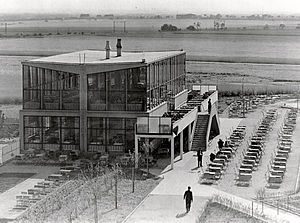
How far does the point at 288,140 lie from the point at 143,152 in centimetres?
822

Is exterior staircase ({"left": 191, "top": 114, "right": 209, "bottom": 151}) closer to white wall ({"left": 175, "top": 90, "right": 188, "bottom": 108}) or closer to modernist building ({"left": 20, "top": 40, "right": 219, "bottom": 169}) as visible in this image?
modernist building ({"left": 20, "top": 40, "right": 219, "bottom": 169})

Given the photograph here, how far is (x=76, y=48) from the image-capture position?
91750 millimetres

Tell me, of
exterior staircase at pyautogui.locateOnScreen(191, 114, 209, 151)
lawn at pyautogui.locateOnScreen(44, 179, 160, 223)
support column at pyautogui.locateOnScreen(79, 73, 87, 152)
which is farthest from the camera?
exterior staircase at pyautogui.locateOnScreen(191, 114, 209, 151)

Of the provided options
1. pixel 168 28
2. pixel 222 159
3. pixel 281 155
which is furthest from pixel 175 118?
pixel 168 28

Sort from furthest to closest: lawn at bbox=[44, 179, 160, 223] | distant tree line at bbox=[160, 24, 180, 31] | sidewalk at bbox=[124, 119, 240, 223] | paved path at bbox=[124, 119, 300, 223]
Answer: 1. distant tree line at bbox=[160, 24, 180, 31]
2. sidewalk at bbox=[124, 119, 240, 223]
3. paved path at bbox=[124, 119, 300, 223]
4. lawn at bbox=[44, 179, 160, 223]

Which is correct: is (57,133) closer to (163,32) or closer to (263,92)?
(263,92)

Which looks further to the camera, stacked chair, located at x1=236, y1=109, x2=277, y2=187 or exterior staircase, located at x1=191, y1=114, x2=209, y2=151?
exterior staircase, located at x1=191, y1=114, x2=209, y2=151

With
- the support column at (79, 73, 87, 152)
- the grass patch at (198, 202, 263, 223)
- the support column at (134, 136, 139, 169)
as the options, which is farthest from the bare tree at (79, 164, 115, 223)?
the grass patch at (198, 202, 263, 223)

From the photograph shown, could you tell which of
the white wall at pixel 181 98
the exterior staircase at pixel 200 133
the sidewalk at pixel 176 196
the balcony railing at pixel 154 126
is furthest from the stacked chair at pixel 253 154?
the white wall at pixel 181 98

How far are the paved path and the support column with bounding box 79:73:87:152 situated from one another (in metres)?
4.79

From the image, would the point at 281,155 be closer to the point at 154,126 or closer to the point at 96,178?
the point at 154,126

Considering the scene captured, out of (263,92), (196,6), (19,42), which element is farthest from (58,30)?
(196,6)

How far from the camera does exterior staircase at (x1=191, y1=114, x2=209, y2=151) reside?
30895 millimetres

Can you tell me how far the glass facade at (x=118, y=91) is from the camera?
29719 millimetres
